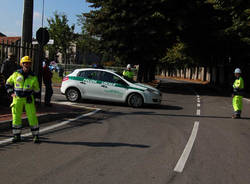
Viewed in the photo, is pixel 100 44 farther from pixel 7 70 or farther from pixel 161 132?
pixel 161 132

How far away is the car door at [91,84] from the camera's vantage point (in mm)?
12852

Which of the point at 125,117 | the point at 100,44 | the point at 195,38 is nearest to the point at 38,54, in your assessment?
the point at 125,117

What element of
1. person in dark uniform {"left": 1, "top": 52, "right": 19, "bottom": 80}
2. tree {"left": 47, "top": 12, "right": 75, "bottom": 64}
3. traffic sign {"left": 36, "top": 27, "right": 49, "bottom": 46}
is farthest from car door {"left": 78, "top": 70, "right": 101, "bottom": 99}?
tree {"left": 47, "top": 12, "right": 75, "bottom": 64}

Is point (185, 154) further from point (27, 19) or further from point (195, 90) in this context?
point (195, 90)

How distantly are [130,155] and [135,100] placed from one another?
284 inches

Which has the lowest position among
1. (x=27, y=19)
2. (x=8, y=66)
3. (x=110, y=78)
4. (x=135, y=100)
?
(x=135, y=100)

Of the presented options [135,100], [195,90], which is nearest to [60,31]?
[195,90]

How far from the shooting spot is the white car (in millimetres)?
12594

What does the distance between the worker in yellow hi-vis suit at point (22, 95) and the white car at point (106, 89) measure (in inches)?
266

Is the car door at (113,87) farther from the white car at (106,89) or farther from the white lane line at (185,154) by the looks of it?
the white lane line at (185,154)

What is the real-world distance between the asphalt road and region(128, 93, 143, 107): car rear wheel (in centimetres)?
383

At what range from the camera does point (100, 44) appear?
86.3 feet

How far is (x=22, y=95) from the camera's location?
593 centimetres

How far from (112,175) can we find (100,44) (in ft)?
74.5
